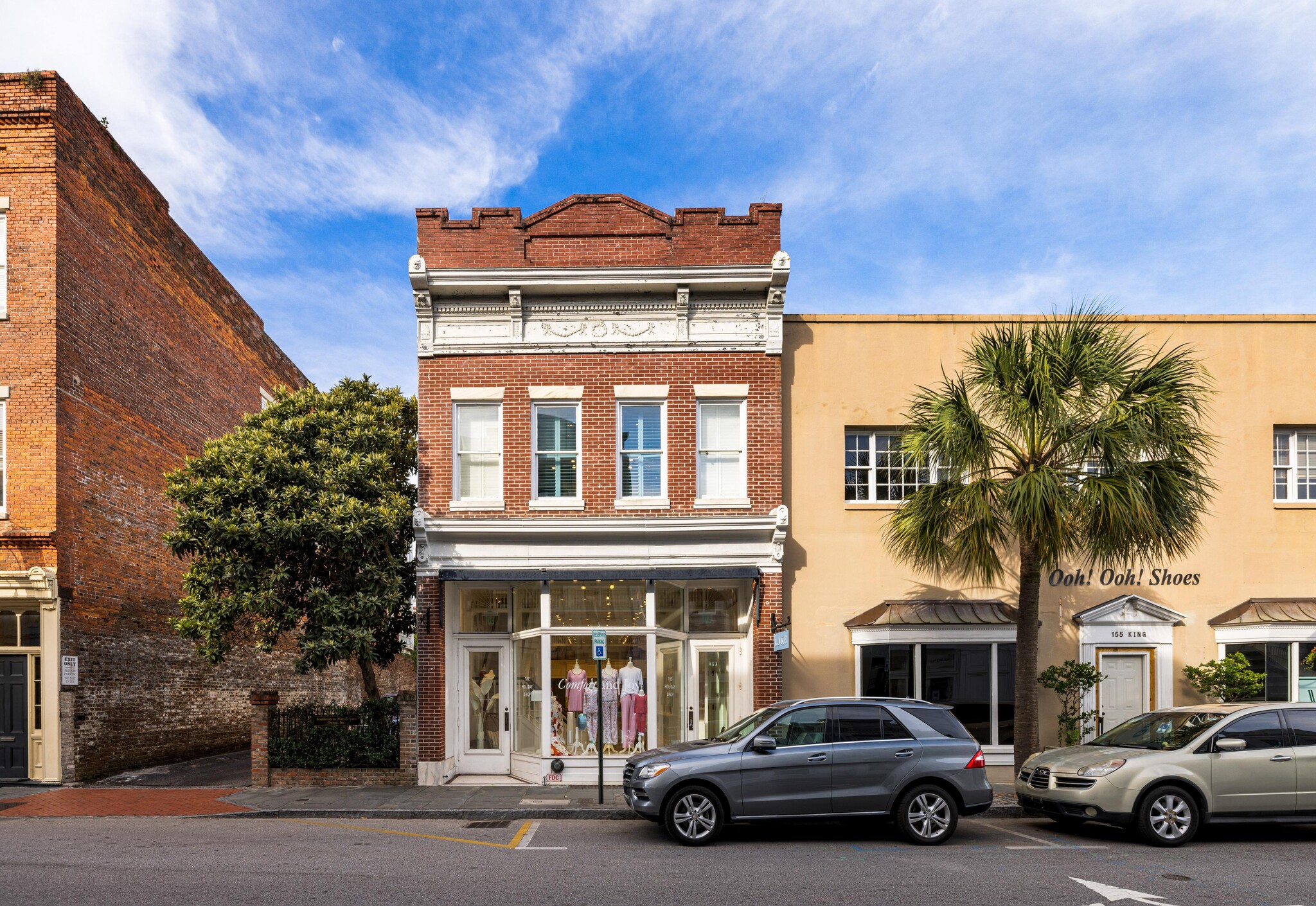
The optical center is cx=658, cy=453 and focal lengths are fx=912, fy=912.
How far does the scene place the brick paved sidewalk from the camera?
12516mm

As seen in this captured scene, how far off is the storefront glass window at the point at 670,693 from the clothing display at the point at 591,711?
1.03 m

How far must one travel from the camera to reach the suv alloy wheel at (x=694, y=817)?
10.1 m

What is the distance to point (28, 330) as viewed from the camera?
15367 mm

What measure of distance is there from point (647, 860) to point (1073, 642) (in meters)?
9.58

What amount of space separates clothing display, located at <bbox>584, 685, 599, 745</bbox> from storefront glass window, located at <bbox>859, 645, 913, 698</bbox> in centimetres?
444

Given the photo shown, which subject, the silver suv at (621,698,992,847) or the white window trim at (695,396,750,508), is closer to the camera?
the silver suv at (621,698,992,847)

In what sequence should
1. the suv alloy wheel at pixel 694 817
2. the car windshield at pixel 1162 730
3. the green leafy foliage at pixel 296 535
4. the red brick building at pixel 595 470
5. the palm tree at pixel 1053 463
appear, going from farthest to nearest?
the red brick building at pixel 595 470 < the green leafy foliage at pixel 296 535 < the palm tree at pixel 1053 463 < the car windshield at pixel 1162 730 < the suv alloy wheel at pixel 694 817

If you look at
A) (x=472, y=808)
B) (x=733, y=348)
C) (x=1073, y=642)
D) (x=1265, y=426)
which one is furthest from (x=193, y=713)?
(x=1265, y=426)

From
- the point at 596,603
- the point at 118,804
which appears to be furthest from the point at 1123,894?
the point at 118,804

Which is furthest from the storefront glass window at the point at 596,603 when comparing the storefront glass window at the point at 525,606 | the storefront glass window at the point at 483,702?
the storefront glass window at the point at 483,702

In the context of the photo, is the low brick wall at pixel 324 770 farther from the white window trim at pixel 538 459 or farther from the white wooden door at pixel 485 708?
the white window trim at pixel 538 459

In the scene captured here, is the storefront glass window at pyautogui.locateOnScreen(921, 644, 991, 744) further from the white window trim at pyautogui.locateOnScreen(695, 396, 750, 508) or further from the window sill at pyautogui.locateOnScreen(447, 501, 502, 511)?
the window sill at pyautogui.locateOnScreen(447, 501, 502, 511)

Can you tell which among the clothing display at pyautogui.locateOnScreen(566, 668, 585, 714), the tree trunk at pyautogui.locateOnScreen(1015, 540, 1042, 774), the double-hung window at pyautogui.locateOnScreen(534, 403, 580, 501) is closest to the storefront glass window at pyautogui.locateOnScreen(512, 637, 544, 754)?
the clothing display at pyautogui.locateOnScreen(566, 668, 585, 714)

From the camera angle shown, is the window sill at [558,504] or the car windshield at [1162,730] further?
the window sill at [558,504]
